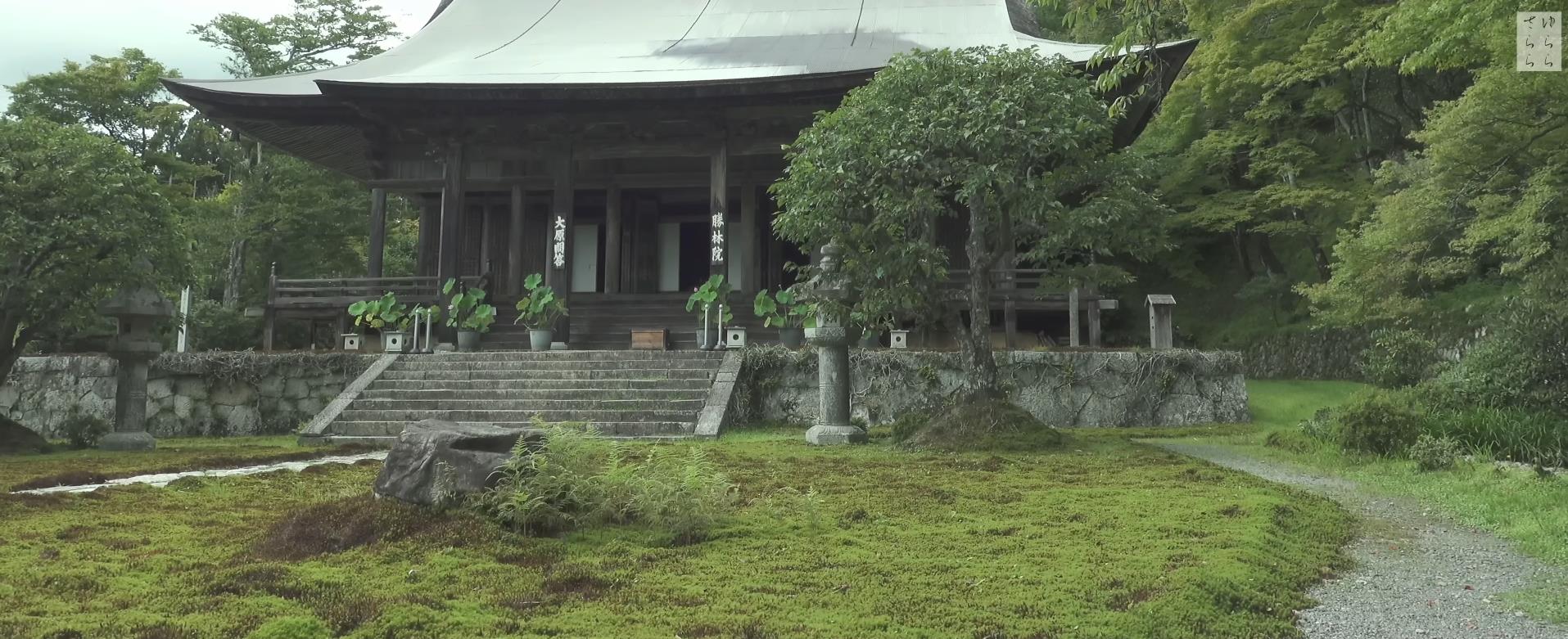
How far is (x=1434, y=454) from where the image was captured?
6703 millimetres

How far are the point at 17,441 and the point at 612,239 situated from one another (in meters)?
9.11

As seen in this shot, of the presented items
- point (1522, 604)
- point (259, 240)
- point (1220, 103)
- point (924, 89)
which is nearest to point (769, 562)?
point (1522, 604)

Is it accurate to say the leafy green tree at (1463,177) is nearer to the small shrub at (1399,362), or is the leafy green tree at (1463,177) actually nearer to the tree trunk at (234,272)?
the small shrub at (1399,362)

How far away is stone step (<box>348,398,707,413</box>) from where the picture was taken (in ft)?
34.3

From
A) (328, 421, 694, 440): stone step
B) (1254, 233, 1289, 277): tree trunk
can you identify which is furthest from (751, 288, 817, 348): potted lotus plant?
(1254, 233, 1289, 277): tree trunk

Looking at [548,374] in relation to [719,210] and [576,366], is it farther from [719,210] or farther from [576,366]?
[719,210]

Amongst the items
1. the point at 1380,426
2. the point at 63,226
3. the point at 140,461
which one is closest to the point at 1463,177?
the point at 1380,426

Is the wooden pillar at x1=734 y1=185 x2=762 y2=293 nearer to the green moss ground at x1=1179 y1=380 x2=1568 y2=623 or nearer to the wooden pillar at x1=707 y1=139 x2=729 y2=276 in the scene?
the wooden pillar at x1=707 y1=139 x2=729 y2=276

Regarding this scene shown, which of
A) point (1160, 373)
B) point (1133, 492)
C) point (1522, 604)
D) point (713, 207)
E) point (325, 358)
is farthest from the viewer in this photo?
point (713, 207)

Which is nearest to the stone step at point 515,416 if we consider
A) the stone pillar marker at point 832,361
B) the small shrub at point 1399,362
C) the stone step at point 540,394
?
the stone step at point 540,394

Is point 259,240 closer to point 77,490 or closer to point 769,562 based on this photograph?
point 77,490

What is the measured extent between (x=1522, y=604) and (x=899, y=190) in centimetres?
594

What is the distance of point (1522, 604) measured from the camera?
3332mm

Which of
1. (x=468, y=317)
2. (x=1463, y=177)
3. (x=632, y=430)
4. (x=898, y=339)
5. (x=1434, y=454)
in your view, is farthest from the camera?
(x=468, y=317)
